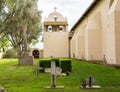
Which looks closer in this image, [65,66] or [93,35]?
[65,66]

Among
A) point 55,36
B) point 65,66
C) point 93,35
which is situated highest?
point 55,36

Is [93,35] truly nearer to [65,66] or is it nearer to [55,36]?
[65,66]

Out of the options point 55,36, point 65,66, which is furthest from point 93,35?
point 55,36

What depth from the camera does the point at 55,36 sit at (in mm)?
46688

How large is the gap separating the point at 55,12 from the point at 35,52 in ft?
31.9

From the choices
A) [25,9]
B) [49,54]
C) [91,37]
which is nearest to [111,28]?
[91,37]

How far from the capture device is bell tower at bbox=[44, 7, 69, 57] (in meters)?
46.2

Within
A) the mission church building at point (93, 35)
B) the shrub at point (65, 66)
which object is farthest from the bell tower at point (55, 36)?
the shrub at point (65, 66)

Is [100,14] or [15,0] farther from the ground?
[15,0]

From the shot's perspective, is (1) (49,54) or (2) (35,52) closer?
(1) (49,54)

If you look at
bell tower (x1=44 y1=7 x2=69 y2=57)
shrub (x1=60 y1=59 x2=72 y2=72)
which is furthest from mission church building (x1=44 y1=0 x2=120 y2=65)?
shrub (x1=60 y1=59 x2=72 y2=72)

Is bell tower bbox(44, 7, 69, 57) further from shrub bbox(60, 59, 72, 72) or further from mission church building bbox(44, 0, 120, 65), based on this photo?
shrub bbox(60, 59, 72, 72)

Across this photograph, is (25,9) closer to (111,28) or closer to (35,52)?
(111,28)

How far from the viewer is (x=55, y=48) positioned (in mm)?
46500
